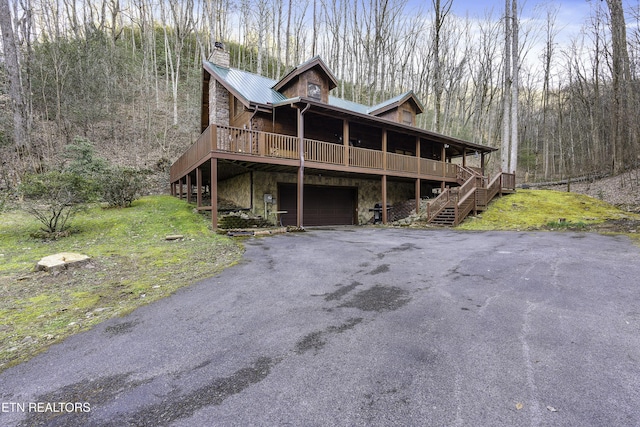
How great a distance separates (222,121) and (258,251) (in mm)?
11126

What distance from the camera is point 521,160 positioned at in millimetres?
39719

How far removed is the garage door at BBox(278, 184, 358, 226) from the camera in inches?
583

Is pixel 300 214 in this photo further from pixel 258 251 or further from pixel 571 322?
pixel 571 322

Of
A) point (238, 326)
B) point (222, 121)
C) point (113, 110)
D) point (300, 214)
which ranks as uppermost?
point (113, 110)

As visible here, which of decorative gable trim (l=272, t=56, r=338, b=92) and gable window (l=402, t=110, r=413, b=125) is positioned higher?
decorative gable trim (l=272, t=56, r=338, b=92)

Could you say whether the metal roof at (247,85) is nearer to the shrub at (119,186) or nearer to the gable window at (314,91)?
the gable window at (314,91)

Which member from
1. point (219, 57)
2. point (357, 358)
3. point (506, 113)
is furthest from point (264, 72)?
point (357, 358)

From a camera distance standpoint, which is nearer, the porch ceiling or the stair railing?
the porch ceiling

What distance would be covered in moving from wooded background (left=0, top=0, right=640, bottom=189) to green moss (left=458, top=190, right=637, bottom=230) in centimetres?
486

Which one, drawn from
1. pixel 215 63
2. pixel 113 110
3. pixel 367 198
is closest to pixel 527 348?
pixel 367 198

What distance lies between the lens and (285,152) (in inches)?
491

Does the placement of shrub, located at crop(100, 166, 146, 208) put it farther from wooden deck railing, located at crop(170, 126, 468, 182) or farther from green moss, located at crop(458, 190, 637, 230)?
green moss, located at crop(458, 190, 637, 230)

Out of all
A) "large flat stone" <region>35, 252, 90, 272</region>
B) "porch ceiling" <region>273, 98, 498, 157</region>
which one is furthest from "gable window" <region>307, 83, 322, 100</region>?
"large flat stone" <region>35, 252, 90, 272</region>

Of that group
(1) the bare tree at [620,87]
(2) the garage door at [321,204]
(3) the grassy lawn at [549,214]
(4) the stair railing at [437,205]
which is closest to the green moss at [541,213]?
(3) the grassy lawn at [549,214]
